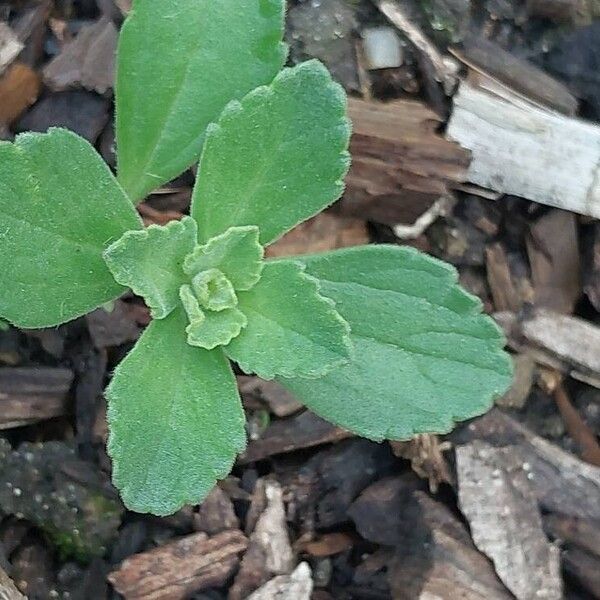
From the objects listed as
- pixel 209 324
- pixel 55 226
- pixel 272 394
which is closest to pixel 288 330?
pixel 209 324

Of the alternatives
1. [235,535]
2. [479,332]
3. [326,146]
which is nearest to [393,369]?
[479,332]

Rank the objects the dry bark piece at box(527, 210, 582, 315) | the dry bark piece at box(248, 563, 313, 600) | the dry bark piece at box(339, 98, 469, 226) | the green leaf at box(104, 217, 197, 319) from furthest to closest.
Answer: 1. the dry bark piece at box(527, 210, 582, 315)
2. the dry bark piece at box(339, 98, 469, 226)
3. the dry bark piece at box(248, 563, 313, 600)
4. the green leaf at box(104, 217, 197, 319)

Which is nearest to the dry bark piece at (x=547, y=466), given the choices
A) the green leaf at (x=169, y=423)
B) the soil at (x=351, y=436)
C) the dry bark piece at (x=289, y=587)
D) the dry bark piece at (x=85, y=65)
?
the soil at (x=351, y=436)

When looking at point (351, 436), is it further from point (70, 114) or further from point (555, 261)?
point (70, 114)

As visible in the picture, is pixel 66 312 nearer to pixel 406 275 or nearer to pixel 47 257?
pixel 47 257

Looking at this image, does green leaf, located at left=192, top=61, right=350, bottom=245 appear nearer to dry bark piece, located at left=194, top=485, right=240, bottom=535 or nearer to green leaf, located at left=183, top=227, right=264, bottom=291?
green leaf, located at left=183, top=227, right=264, bottom=291

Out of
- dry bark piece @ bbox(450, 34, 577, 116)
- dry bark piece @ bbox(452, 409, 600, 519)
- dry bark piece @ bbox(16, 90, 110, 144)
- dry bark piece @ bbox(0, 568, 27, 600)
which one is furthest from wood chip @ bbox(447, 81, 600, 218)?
dry bark piece @ bbox(0, 568, 27, 600)

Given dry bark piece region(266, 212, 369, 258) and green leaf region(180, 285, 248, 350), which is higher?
green leaf region(180, 285, 248, 350)
